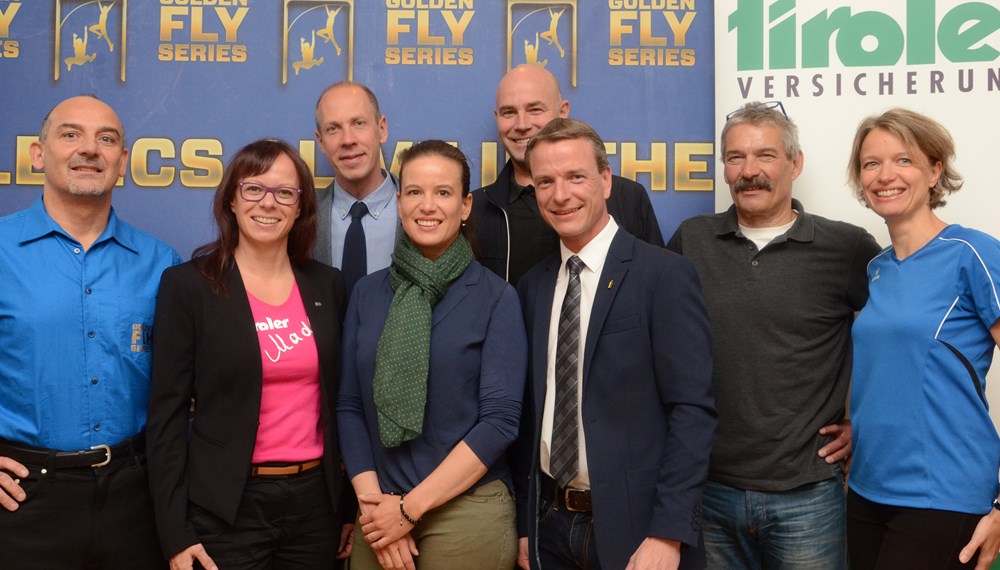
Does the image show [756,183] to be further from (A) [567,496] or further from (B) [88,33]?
(B) [88,33]

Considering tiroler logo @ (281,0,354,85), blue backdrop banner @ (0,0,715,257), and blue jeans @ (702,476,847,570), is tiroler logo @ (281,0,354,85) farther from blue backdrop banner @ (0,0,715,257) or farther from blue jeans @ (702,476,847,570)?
blue jeans @ (702,476,847,570)

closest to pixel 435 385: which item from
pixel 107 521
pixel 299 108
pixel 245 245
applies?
pixel 245 245

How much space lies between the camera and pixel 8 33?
3414 mm

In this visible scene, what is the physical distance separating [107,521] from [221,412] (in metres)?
0.48

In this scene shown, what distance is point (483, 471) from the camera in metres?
2.09

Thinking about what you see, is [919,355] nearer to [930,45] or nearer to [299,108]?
[930,45]

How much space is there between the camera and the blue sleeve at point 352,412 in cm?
217

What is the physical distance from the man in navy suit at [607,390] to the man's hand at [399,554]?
0.31 m

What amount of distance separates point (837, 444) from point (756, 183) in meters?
0.86

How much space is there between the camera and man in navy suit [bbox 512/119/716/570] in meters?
1.96

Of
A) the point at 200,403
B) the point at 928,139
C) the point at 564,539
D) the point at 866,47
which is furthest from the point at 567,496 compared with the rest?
the point at 866,47

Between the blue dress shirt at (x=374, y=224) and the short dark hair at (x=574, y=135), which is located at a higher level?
the short dark hair at (x=574, y=135)

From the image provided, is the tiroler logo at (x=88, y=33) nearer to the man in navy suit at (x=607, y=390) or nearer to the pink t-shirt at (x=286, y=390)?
the pink t-shirt at (x=286, y=390)

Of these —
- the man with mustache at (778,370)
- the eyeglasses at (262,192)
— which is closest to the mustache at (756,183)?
the man with mustache at (778,370)
